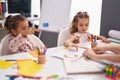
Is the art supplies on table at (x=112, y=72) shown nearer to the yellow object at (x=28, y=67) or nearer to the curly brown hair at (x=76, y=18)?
the yellow object at (x=28, y=67)

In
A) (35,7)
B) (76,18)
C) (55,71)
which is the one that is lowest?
(55,71)

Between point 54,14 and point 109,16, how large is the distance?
3.16 ft

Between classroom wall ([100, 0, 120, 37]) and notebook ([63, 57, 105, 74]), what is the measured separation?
1.37 m

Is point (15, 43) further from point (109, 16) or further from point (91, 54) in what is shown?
point (109, 16)

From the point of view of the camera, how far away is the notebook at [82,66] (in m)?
1.33

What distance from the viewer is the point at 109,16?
9.23ft

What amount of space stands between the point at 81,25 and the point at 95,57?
825 millimetres

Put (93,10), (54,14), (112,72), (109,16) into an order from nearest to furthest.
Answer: (112,72) → (109,16) → (93,10) → (54,14)

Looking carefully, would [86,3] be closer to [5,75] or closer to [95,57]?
[95,57]

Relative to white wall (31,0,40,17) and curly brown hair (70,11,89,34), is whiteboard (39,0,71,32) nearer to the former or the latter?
white wall (31,0,40,17)

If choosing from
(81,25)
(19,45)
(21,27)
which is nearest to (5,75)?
(19,45)

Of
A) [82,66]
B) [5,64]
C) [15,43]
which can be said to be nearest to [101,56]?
[82,66]

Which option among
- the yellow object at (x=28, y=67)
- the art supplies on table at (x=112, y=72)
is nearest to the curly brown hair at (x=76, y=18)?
the yellow object at (x=28, y=67)

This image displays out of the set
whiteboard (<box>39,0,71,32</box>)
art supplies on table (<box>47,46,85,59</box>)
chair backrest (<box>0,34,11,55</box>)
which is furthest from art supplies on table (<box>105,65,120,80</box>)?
whiteboard (<box>39,0,71,32</box>)
